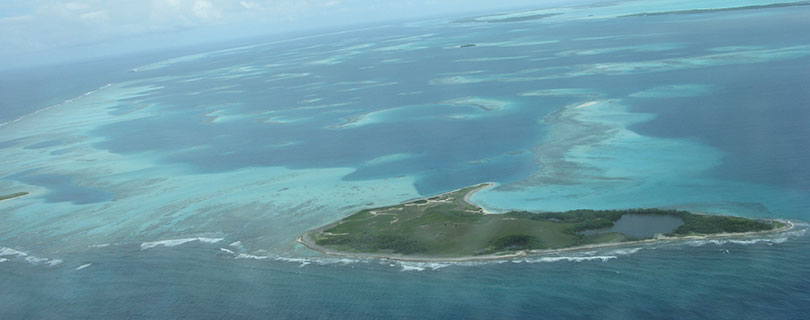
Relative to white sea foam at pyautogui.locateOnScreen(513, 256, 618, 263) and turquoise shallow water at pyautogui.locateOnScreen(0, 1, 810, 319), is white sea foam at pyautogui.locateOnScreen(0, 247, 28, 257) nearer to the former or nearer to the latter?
turquoise shallow water at pyautogui.locateOnScreen(0, 1, 810, 319)

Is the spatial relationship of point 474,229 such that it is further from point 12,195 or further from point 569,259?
point 12,195

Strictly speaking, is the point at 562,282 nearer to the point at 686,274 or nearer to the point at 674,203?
the point at 686,274

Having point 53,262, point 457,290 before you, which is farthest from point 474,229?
point 53,262

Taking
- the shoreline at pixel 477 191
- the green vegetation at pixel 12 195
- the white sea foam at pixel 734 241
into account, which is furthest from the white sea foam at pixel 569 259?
the green vegetation at pixel 12 195

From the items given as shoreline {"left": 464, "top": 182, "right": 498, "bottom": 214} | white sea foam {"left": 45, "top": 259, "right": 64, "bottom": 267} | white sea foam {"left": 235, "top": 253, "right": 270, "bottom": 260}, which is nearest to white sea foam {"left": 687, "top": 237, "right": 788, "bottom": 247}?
shoreline {"left": 464, "top": 182, "right": 498, "bottom": 214}

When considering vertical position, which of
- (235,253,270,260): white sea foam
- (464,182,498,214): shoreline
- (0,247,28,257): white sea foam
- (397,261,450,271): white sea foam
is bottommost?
(0,247,28,257): white sea foam
